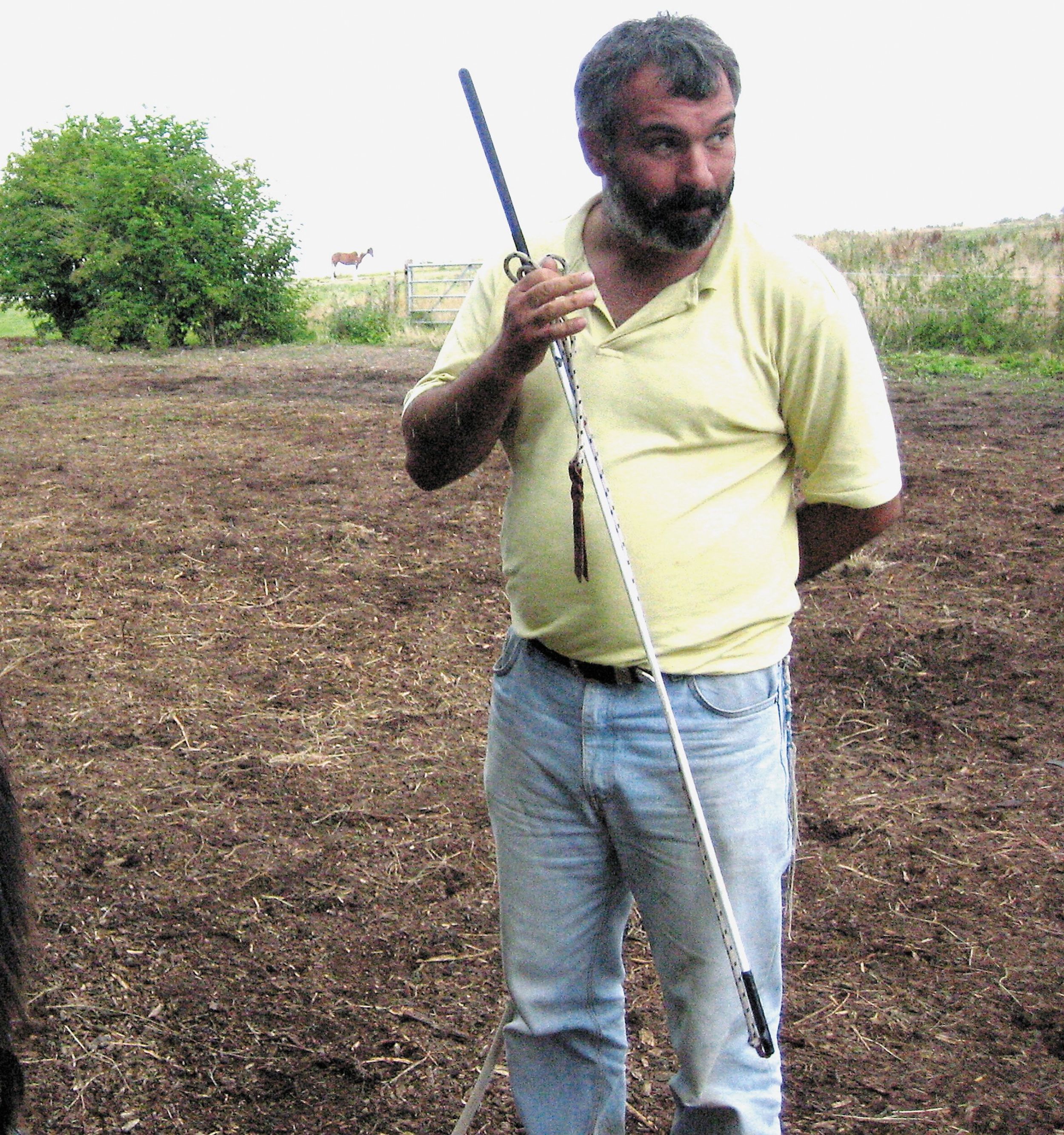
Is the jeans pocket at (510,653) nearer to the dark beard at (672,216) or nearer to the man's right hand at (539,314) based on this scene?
the man's right hand at (539,314)

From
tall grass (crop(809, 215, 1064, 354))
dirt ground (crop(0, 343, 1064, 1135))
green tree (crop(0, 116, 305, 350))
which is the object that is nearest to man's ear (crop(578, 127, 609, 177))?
dirt ground (crop(0, 343, 1064, 1135))

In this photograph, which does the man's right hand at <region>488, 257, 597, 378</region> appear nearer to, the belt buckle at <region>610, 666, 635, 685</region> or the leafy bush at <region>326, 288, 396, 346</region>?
the belt buckle at <region>610, 666, 635, 685</region>

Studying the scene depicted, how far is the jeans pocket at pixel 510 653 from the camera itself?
2.15m

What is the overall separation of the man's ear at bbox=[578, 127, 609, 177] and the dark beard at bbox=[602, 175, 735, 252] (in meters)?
0.04

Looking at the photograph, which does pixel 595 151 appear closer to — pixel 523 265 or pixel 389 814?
pixel 523 265

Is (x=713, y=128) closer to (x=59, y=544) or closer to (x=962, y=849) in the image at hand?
(x=962, y=849)

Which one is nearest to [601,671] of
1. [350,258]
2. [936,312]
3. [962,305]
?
[936,312]

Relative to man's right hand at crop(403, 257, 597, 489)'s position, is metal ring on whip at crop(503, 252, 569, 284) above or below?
above

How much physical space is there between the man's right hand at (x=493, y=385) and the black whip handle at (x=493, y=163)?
9 cm

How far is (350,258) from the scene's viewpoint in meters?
66.7

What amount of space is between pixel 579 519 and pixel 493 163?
1.89 ft

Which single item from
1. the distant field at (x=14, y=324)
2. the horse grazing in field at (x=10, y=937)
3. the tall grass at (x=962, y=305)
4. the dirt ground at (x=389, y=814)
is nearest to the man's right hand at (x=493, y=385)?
the horse grazing in field at (x=10, y=937)

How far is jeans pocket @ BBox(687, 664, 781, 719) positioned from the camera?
1.94 meters

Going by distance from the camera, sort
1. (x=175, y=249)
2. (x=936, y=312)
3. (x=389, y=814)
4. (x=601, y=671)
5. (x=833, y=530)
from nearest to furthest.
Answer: (x=601, y=671) < (x=833, y=530) < (x=389, y=814) < (x=936, y=312) < (x=175, y=249)
